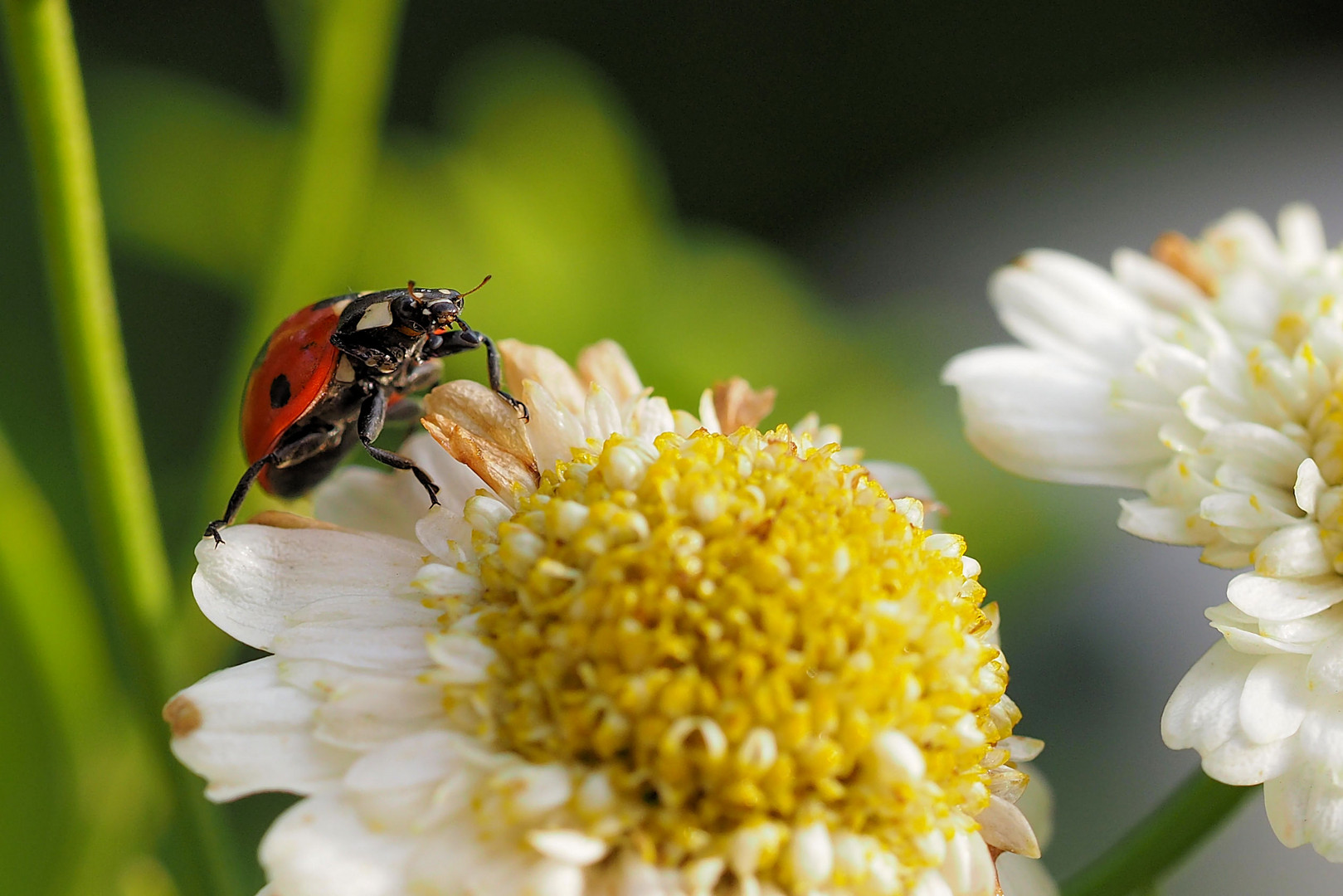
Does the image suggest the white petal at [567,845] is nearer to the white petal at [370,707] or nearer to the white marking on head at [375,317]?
the white petal at [370,707]

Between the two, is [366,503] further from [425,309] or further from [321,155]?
[321,155]

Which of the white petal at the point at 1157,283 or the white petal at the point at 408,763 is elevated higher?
the white petal at the point at 1157,283

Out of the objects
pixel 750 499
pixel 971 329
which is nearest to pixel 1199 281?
pixel 750 499

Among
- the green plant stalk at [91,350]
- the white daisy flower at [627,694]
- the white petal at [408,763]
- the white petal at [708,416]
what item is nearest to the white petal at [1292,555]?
the white daisy flower at [627,694]

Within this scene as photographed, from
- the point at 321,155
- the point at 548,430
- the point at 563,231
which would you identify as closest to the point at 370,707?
the point at 548,430

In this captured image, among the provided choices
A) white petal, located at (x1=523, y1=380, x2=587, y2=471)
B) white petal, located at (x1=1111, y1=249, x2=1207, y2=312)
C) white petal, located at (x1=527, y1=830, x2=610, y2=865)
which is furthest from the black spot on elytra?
white petal, located at (x1=1111, y1=249, x2=1207, y2=312)
